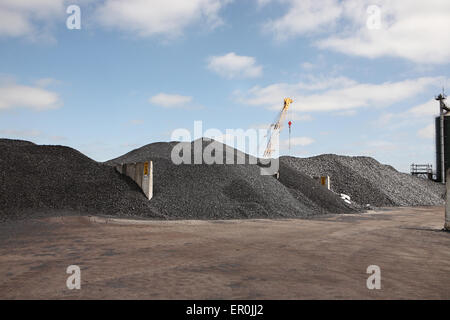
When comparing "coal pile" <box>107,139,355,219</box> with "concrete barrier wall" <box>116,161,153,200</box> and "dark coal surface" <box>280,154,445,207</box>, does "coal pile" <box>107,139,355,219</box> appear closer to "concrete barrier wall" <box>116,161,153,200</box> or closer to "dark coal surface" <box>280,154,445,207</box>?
"concrete barrier wall" <box>116,161,153,200</box>

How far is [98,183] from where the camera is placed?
67.6 feet

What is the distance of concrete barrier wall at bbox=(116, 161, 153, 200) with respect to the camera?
19562 millimetres

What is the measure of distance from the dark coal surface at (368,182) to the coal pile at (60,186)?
19693 mm

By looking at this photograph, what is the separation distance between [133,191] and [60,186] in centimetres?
405

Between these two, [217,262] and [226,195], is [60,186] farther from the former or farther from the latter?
[217,262]

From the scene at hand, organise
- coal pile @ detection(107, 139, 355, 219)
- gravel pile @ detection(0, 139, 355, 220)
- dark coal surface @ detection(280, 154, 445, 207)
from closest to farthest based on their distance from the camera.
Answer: gravel pile @ detection(0, 139, 355, 220)
coal pile @ detection(107, 139, 355, 219)
dark coal surface @ detection(280, 154, 445, 207)

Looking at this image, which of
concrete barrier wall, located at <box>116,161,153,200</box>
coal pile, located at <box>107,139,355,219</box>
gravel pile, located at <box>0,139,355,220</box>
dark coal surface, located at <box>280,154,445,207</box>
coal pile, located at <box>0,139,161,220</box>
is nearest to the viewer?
coal pile, located at <box>0,139,161,220</box>

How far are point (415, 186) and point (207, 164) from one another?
114 feet

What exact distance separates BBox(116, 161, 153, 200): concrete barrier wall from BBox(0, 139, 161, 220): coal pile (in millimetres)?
356

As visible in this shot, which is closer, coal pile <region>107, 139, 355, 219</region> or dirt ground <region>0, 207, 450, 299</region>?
dirt ground <region>0, 207, 450, 299</region>

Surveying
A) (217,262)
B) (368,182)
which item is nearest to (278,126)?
(368,182)

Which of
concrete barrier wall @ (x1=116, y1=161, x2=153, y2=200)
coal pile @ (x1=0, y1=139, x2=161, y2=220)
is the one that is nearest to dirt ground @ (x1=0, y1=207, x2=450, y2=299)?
coal pile @ (x1=0, y1=139, x2=161, y2=220)
